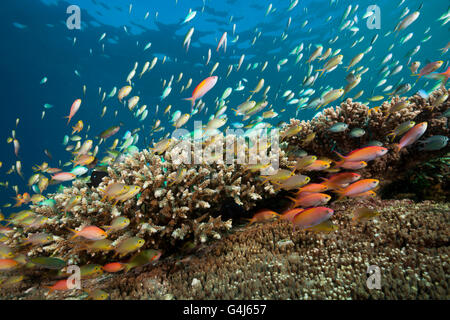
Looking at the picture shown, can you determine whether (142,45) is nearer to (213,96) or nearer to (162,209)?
(213,96)

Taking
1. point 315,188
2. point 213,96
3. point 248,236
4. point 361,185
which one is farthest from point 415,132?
point 213,96

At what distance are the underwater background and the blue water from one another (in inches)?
8.0

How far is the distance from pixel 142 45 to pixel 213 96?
1969 cm

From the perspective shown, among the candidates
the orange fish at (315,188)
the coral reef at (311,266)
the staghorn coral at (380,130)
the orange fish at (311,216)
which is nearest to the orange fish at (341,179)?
the orange fish at (315,188)

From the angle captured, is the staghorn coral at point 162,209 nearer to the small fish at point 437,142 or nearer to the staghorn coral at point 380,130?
the staghorn coral at point 380,130

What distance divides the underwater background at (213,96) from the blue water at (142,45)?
20 cm

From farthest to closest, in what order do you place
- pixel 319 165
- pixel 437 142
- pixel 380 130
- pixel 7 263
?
pixel 380 130 < pixel 437 142 < pixel 319 165 < pixel 7 263

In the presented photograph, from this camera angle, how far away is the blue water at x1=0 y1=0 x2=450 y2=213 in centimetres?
2667

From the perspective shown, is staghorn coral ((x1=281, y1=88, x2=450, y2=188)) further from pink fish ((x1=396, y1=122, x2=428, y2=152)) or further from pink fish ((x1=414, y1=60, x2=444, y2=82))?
pink fish ((x1=396, y1=122, x2=428, y2=152))

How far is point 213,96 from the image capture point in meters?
49.6

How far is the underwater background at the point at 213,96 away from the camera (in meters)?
3.38

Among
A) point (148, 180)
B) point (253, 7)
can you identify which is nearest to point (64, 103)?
point (253, 7)

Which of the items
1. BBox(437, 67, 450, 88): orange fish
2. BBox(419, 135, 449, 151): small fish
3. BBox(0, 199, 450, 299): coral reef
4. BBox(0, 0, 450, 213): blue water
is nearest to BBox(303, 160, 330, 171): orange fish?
BBox(0, 199, 450, 299): coral reef

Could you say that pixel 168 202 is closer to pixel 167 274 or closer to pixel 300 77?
pixel 167 274
